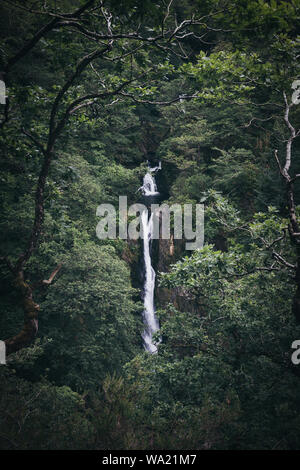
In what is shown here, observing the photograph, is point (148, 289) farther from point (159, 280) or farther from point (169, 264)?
point (159, 280)

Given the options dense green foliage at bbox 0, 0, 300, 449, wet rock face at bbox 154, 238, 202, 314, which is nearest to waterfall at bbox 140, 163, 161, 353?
wet rock face at bbox 154, 238, 202, 314

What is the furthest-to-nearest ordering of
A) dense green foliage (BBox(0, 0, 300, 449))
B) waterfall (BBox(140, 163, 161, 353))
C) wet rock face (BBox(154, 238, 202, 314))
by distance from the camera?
waterfall (BBox(140, 163, 161, 353)) < wet rock face (BBox(154, 238, 202, 314)) < dense green foliage (BBox(0, 0, 300, 449))

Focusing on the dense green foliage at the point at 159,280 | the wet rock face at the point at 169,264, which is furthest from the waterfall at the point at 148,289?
the dense green foliage at the point at 159,280

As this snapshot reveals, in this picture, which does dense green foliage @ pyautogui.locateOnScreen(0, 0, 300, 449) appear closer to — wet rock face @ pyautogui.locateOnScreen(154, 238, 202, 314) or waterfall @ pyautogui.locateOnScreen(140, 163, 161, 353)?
wet rock face @ pyautogui.locateOnScreen(154, 238, 202, 314)

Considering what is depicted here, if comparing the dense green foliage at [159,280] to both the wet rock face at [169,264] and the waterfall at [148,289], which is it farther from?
the waterfall at [148,289]

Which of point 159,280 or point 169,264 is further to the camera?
→ point 169,264

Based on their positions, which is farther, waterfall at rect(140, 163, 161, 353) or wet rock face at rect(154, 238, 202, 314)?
waterfall at rect(140, 163, 161, 353)

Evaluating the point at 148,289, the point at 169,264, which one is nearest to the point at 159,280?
the point at 169,264

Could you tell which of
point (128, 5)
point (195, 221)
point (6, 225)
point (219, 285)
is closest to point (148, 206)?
point (195, 221)
